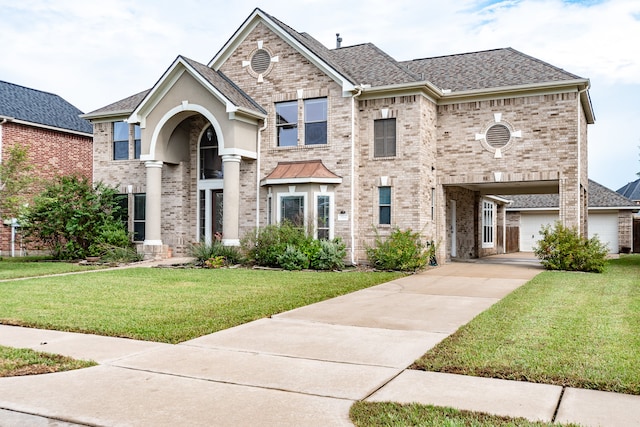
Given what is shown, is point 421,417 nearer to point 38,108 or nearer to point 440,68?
point 440,68

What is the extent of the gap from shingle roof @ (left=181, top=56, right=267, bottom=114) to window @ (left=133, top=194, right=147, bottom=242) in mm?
5710

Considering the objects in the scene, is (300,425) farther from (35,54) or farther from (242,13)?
(35,54)

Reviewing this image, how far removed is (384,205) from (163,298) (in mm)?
10228

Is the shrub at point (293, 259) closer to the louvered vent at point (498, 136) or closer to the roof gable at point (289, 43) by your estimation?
the roof gable at point (289, 43)

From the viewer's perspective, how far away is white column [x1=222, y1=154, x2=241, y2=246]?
1947 cm

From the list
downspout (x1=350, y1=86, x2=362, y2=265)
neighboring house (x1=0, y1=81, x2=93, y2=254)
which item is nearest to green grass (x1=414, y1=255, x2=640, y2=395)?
downspout (x1=350, y1=86, x2=362, y2=265)

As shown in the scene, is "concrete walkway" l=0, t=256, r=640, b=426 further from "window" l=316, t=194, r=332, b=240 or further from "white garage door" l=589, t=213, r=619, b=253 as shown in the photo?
"white garage door" l=589, t=213, r=619, b=253

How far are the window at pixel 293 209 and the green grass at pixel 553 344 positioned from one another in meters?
9.43

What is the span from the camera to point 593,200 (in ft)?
103

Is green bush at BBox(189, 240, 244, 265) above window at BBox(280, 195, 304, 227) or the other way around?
the other way around

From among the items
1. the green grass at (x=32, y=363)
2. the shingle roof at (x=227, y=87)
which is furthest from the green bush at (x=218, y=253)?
the green grass at (x=32, y=363)

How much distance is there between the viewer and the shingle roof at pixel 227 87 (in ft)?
64.8

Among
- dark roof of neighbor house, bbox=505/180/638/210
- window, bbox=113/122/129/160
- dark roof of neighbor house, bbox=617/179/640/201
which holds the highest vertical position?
window, bbox=113/122/129/160

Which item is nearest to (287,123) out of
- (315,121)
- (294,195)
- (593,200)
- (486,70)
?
(315,121)
